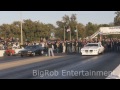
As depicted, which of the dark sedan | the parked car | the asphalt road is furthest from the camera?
the parked car

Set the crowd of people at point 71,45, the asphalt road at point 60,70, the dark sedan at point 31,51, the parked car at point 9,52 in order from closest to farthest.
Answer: the asphalt road at point 60,70 < the dark sedan at point 31,51 < the parked car at point 9,52 < the crowd of people at point 71,45

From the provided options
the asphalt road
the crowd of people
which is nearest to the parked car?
the crowd of people

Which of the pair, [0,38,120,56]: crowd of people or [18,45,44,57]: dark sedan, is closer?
[18,45,44,57]: dark sedan

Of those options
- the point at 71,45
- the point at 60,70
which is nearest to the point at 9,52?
the point at 71,45

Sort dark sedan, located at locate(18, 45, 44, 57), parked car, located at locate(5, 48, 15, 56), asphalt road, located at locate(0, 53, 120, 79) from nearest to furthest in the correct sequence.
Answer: asphalt road, located at locate(0, 53, 120, 79) < dark sedan, located at locate(18, 45, 44, 57) < parked car, located at locate(5, 48, 15, 56)

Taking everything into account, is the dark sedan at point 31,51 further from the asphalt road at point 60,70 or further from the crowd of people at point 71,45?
the asphalt road at point 60,70

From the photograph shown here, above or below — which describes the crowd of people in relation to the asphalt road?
above

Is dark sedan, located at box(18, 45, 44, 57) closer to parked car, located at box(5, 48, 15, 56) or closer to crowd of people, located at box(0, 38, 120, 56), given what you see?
parked car, located at box(5, 48, 15, 56)

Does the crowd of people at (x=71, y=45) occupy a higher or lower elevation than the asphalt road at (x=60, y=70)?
higher

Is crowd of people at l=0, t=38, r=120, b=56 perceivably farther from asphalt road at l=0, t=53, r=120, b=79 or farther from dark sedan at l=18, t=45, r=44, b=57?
asphalt road at l=0, t=53, r=120, b=79

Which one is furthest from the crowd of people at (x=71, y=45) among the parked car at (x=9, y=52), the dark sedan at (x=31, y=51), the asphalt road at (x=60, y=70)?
the asphalt road at (x=60, y=70)

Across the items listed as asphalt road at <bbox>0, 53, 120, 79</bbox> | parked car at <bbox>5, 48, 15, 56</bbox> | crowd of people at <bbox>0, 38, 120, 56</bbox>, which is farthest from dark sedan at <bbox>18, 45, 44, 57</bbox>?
asphalt road at <bbox>0, 53, 120, 79</bbox>
